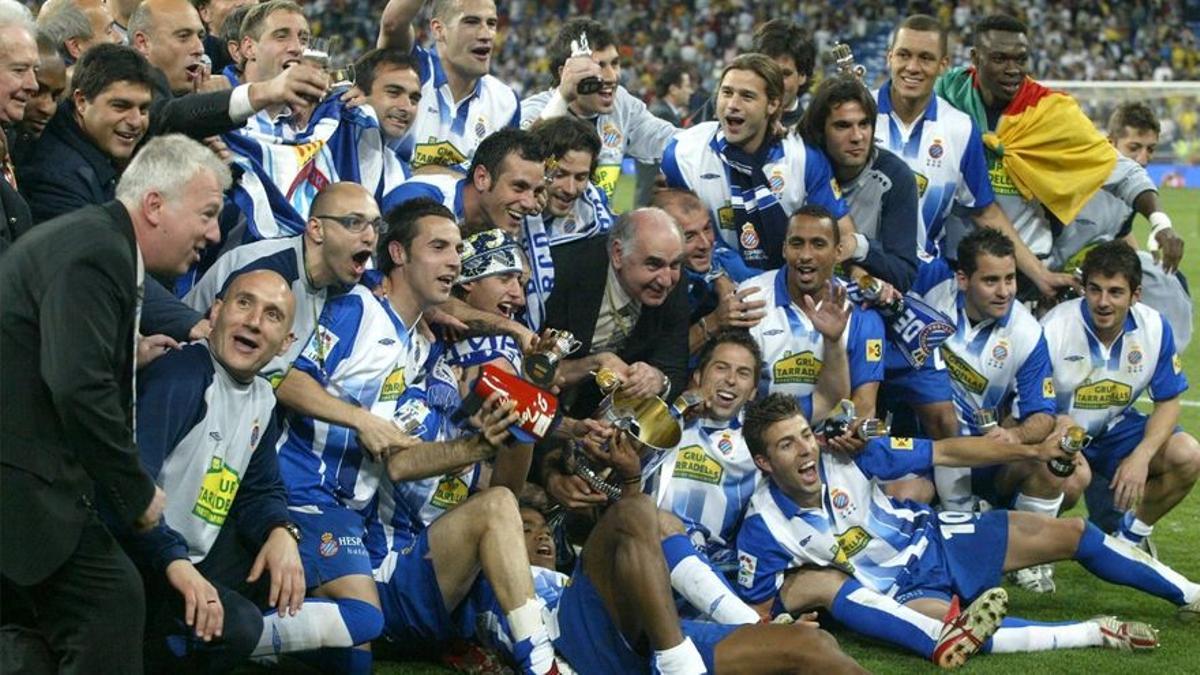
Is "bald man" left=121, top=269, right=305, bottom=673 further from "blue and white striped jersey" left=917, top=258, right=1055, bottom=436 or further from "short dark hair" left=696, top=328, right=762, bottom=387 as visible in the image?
"blue and white striped jersey" left=917, top=258, right=1055, bottom=436

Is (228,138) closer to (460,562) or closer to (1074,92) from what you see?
(460,562)

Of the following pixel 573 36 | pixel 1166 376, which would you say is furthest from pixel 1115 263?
pixel 573 36

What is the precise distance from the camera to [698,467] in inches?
243

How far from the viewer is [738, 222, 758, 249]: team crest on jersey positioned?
7.04 m

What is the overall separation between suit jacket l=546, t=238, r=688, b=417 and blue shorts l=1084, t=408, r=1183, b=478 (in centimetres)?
225

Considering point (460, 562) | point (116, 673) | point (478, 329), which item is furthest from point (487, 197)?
point (116, 673)

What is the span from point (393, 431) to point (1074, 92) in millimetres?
24626

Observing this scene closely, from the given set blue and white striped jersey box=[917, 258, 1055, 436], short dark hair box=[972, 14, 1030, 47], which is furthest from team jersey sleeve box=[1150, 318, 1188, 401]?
short dark hair box=[972, 14, 1030, 47]

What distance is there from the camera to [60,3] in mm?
6898

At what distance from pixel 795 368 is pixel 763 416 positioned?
82cm

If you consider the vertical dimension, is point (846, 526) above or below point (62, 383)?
below

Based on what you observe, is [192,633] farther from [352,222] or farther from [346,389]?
[352,222]

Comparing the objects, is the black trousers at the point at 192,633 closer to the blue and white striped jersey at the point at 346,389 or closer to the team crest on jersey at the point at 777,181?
the blue and white striped jersey at the point at 346,389

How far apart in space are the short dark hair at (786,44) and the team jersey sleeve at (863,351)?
1.57m
